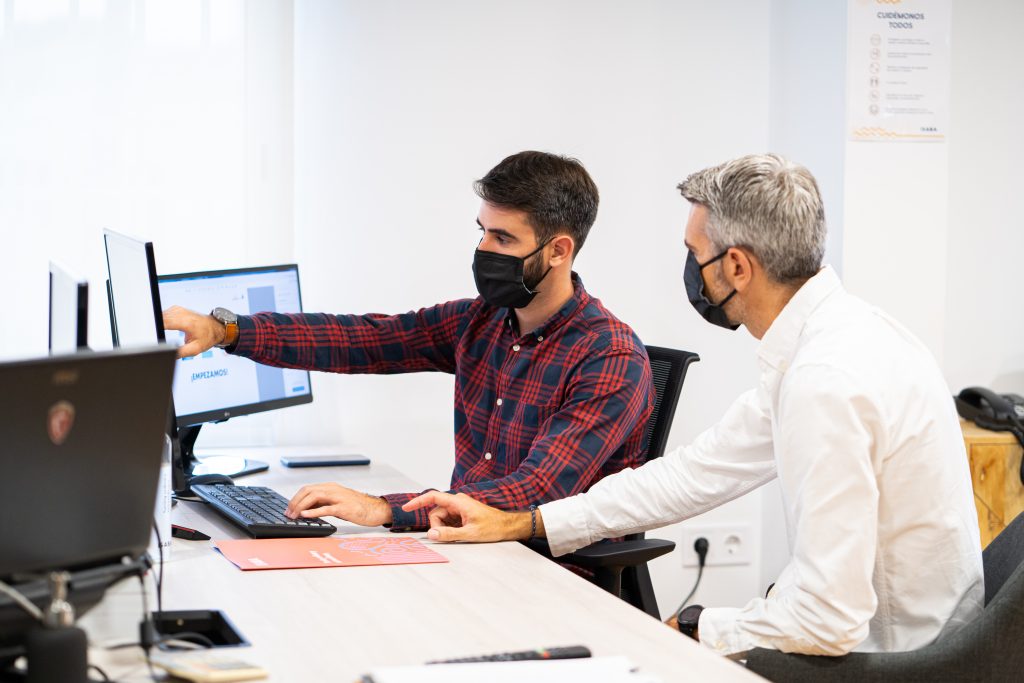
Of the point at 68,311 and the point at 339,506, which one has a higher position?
the point at 68,311

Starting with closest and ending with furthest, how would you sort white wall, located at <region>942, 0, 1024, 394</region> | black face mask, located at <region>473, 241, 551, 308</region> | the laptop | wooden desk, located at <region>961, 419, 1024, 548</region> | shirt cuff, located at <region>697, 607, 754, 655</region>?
the laptop < shirt cuff, located at <region>697, 607, 754, 655</region> < black face mask, located at <region>473, 241, 551, 308</region> < wooden desk, located at <region>961, 419, 1024, 548</region> < white wall, located at <region>942, 0, 1024, 394</region>

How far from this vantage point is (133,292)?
195 cm

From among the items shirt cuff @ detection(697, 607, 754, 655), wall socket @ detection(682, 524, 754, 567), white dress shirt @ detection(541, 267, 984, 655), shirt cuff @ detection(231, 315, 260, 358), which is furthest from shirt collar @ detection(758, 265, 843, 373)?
wall socket @ detection(682, 524, 754, 567)

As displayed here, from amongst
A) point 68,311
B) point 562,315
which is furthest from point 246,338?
point 68,311

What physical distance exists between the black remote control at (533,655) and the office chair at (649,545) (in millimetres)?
685

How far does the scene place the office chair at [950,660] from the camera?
4.92 ft

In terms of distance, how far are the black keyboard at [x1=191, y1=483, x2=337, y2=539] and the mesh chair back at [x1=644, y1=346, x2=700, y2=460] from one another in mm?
718

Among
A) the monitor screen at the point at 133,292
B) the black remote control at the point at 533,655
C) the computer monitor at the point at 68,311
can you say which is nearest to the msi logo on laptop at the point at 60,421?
the computer monitor at the point at 68,311

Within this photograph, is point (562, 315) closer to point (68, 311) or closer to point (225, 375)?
point (225, 375)

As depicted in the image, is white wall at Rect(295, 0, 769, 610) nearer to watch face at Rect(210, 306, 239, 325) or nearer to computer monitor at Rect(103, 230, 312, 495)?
computer monitor at Rect(103, 230, 312, 495)

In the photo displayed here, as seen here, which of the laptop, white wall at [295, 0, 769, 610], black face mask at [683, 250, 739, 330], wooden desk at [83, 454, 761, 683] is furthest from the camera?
white wall at [295, 0, 769, 610]

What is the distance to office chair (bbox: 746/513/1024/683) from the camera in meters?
1.50

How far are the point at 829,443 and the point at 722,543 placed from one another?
214 cm

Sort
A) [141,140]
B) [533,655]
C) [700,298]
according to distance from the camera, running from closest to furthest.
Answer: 1. [533,655]
2. [700,298]
3. [141,140]
